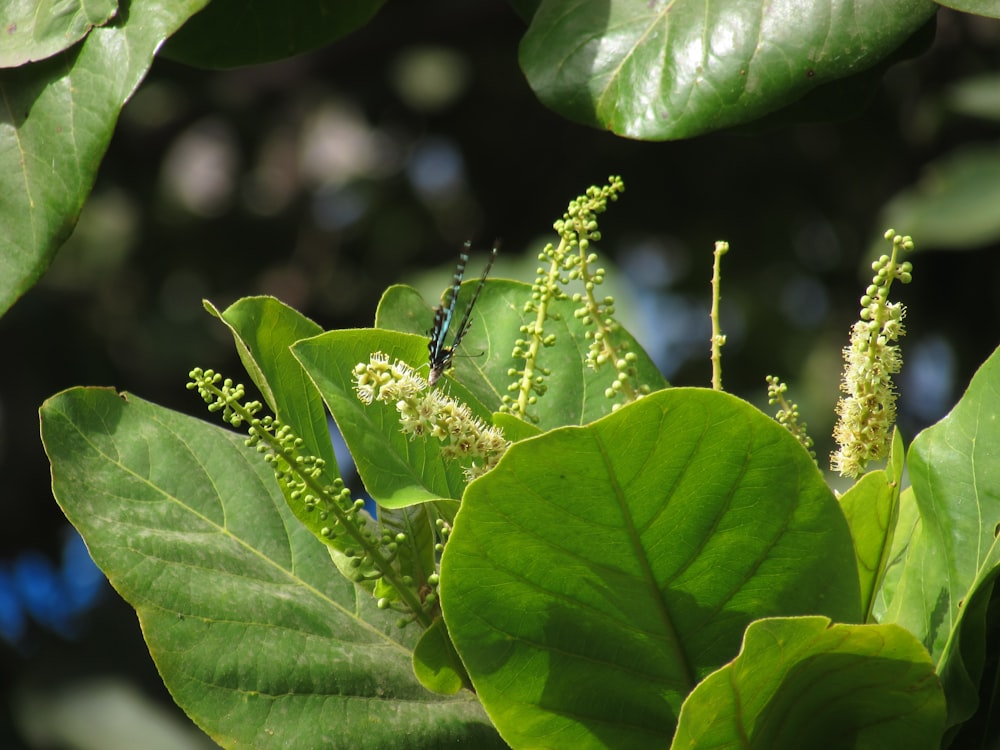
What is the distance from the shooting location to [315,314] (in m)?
4.82

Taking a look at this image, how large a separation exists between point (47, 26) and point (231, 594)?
0.60 metres

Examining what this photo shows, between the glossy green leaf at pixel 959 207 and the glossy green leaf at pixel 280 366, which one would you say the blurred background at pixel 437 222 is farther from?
the glossy green leaf at pixel 280 366

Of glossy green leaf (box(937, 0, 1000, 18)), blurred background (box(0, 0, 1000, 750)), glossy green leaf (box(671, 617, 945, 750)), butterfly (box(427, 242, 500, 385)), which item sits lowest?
blurred background (box(0, 0, 1000, 750))

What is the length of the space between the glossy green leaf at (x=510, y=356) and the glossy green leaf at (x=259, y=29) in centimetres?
37

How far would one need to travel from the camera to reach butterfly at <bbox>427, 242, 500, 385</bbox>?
106cm

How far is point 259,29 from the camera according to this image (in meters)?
1.41

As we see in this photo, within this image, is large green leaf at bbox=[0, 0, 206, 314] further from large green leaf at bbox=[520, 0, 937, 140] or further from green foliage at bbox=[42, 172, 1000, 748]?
large green leaf at bbox=[520, 0, 937, 140]

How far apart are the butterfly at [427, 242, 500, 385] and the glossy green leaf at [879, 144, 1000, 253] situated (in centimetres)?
249

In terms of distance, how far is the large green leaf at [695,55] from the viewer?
1239mm

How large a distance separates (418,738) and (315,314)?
3.89 m

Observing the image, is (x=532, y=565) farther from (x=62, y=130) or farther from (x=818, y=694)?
(x=62, y=130)

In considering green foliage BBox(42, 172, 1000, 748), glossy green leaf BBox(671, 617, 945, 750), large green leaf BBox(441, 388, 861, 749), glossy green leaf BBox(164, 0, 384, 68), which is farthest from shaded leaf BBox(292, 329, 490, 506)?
glossy green leaf BBox(164, 0, 384, 68)

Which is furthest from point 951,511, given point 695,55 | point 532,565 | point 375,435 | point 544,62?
point 544,62

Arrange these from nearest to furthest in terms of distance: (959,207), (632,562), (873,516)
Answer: (632,562) → (873,516) → (959,207)
